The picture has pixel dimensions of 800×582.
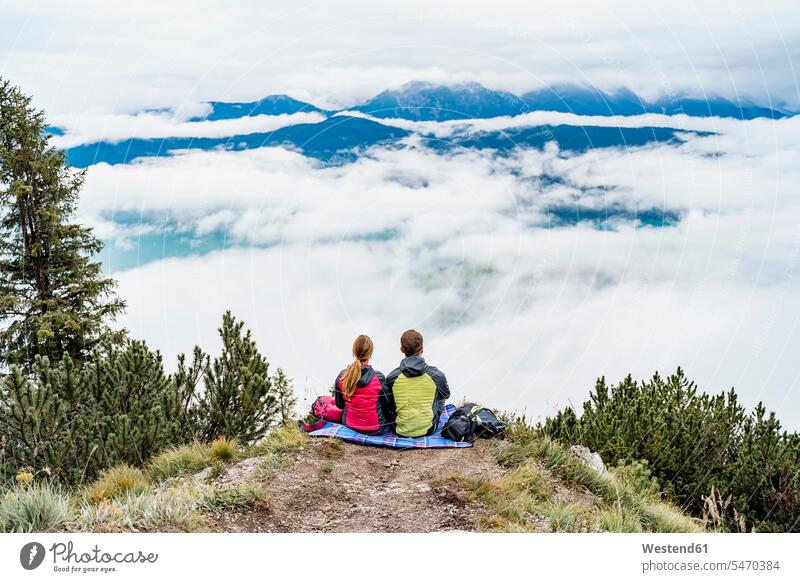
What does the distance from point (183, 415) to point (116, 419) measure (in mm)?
831

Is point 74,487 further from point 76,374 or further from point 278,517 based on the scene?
point 278,517

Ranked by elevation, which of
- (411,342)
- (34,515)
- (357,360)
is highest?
(411,342)

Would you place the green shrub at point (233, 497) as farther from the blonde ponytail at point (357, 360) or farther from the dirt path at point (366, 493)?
the blonde ponytail at point (357, 360)

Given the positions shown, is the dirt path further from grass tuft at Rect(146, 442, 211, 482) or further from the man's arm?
grass tuft at Rect(146, 442, 211, 482)

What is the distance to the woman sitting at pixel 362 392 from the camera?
301 inches

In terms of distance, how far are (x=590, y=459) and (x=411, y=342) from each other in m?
2.36

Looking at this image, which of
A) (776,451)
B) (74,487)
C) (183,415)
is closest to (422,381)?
(183,415)

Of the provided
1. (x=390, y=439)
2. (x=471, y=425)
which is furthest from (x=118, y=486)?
(x=471, y=425)

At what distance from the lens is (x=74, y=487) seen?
8438 mm

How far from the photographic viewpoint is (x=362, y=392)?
7.81m

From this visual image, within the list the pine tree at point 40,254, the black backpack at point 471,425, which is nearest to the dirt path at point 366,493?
the black backpack at point 471,425

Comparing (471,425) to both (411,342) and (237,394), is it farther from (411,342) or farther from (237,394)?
(237,394)

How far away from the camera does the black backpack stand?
781cm
